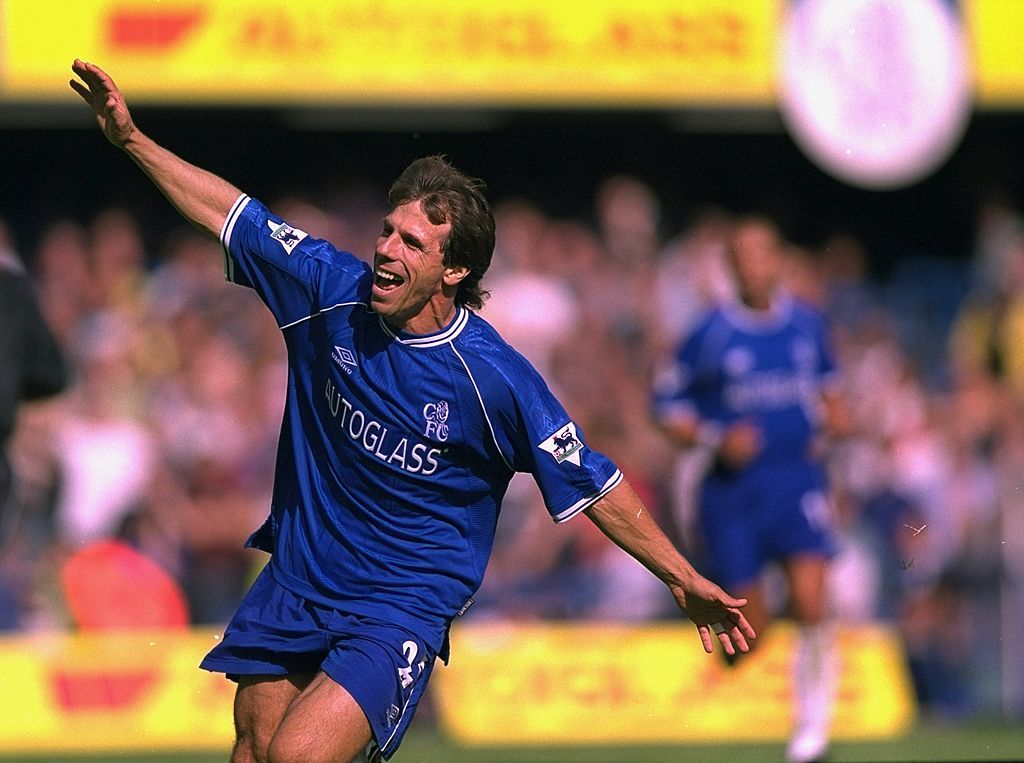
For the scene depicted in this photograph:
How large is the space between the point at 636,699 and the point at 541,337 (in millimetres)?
3251

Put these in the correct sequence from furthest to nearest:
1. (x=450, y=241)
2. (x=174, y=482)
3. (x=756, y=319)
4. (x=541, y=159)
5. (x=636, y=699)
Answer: (x=541, y=159)
(x=174, y=482)
(x=636, y=699)
(x=756, y=319)
(x=450, y=241)

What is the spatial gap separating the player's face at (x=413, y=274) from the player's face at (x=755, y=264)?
4716mm

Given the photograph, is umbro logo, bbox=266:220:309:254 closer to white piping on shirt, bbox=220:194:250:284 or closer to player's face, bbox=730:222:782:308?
white piping on shirt, bbox=220:194:250:284

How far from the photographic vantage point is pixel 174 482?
1294cm

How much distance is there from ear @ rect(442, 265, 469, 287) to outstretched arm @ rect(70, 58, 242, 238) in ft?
2.62

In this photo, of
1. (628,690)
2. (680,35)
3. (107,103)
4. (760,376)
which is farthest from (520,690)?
(107,103)

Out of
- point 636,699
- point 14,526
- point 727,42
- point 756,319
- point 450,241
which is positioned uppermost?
point 727,42

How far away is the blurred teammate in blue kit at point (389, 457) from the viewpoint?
18.7 ft

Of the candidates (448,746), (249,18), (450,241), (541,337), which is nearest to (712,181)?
(541,337)

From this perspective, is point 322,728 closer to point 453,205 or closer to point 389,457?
point 389,457

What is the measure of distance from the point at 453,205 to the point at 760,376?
4.99 m

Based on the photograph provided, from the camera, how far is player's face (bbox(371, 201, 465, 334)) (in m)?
5.67

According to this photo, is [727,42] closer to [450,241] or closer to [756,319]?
[756,319]

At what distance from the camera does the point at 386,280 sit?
18.7 feet
